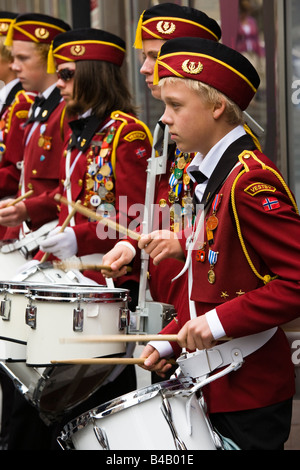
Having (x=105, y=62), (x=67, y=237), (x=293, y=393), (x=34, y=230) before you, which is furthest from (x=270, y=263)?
(x=34, y=230)

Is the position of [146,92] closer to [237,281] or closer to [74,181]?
[74,181]

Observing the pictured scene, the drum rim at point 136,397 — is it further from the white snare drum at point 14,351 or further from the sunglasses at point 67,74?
the sunglasses at point 67,74

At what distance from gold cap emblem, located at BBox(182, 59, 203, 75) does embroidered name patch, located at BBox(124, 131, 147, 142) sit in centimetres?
132

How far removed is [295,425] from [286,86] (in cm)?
169

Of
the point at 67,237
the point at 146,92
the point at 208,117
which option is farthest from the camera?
the point at 146,92

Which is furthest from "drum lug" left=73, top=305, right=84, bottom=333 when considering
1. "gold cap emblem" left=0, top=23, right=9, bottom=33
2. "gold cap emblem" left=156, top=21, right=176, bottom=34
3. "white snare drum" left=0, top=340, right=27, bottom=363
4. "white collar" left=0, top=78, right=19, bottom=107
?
"gold cap emblem" left=0, top=23, right=9, bottom=33

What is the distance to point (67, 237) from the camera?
476cm

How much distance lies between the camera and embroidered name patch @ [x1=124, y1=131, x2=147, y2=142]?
16.1 feet

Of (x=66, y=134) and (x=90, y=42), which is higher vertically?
(x=90, y=42)

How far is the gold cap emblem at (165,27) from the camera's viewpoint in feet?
14.5

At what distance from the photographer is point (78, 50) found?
5199mm

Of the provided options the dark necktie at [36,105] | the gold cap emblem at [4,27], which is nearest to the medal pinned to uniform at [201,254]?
the dark necktie at [36,105]

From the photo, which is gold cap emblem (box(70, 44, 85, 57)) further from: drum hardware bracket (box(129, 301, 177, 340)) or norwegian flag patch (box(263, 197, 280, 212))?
norwegian flag patch (box(263, 197, 280, 212))

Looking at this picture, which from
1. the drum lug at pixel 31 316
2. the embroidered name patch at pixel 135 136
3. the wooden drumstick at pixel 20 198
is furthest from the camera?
the wooden drumstick at pixel 20 198
